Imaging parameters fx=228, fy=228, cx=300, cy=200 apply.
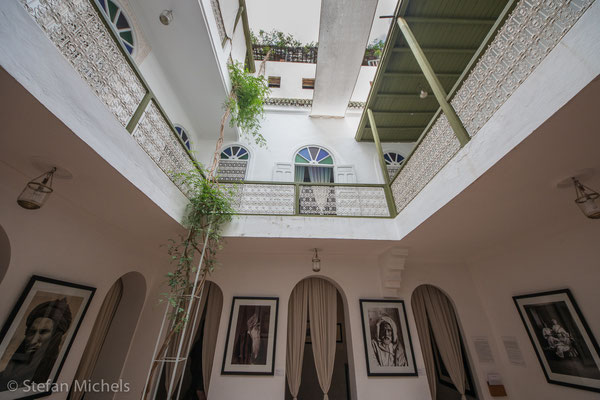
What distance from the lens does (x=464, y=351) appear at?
14.0 feet

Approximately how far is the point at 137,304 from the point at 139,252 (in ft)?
3.04

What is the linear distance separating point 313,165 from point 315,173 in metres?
0.23

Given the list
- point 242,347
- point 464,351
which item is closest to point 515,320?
point 464,351

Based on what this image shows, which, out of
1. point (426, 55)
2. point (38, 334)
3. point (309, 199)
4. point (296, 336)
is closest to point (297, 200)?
point (309, 199)

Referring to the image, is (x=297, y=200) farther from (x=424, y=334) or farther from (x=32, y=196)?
(x=424, y=334)

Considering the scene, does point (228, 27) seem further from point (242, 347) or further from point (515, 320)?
point (515, 320)

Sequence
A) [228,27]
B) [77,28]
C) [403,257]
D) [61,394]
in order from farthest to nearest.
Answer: [228,27] < [403,257] < [61,394] < [77,28]

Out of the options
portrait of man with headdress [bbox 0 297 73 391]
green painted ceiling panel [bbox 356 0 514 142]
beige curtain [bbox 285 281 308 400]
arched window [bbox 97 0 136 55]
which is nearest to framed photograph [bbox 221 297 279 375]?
beige curtain [bbox 285 281 308 400]

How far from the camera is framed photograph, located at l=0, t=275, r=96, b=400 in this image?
220 centimetres

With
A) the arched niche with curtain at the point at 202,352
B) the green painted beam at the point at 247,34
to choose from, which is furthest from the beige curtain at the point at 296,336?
the green painted beam at the point at 247,34

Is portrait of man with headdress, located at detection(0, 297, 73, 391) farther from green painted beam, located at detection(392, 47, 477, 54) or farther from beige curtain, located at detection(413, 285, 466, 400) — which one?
green painted beam, located at detection(392, 47, 477, 54)

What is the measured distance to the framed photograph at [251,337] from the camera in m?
3.47

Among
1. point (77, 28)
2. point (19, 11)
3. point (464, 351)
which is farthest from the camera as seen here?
point (464, 351)

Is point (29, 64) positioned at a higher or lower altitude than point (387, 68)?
lower
